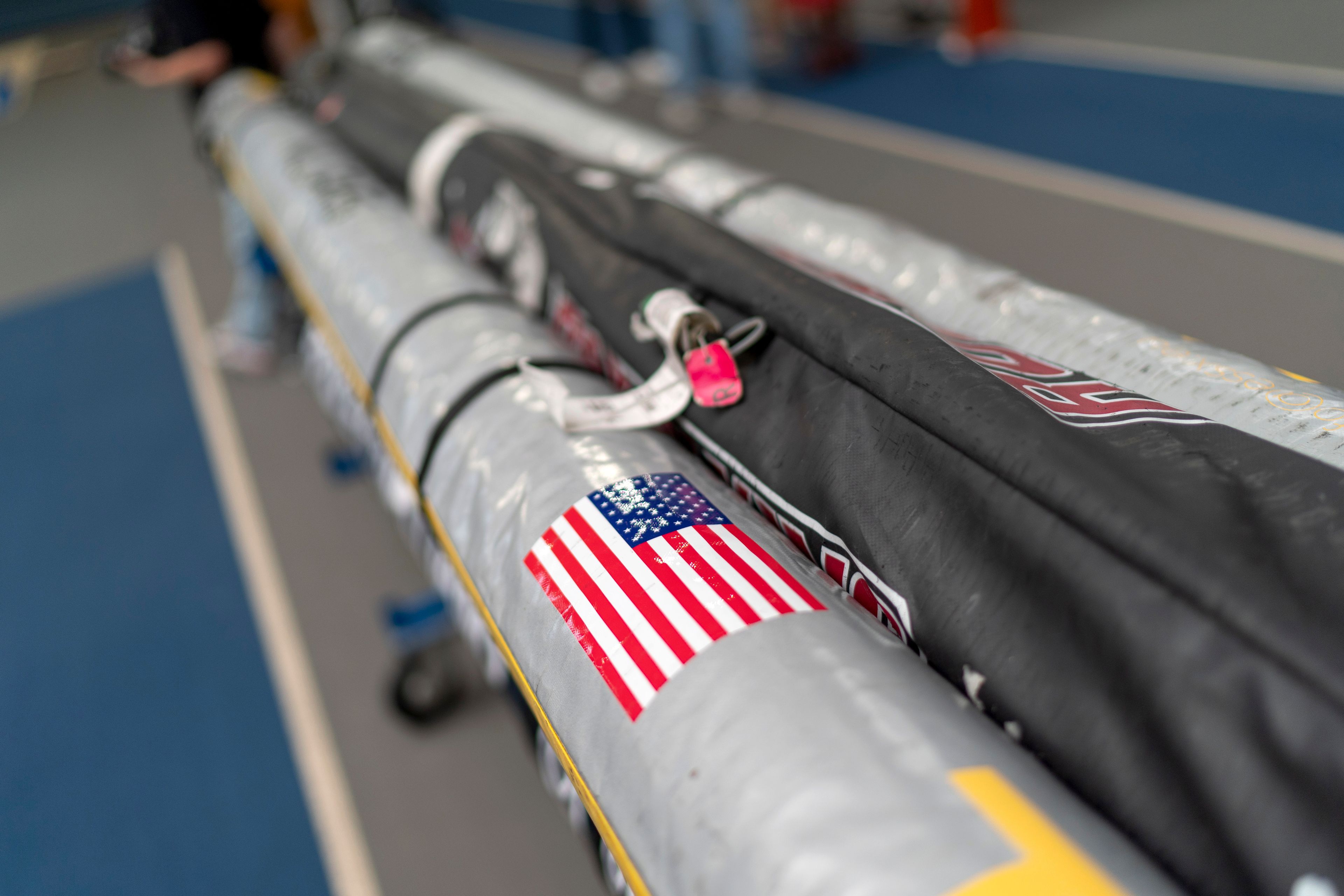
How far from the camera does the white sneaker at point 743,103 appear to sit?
4.25 m

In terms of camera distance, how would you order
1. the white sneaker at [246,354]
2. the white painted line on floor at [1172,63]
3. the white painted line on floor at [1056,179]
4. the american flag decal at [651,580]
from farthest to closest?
the white painted line on floor at [1172,63] → the white sneaker at [246,354] → the white painted line on floor at [1056,179] → the american flag decal at [651,580]

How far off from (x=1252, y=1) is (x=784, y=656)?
5.02m

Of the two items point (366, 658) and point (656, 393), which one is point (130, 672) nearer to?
point (366, 658)

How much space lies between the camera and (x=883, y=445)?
27.9 inches

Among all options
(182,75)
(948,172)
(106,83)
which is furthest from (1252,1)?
(106,83)

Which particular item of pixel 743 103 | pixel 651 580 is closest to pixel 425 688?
pixel 651 580

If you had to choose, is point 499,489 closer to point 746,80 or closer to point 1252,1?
point 746,80

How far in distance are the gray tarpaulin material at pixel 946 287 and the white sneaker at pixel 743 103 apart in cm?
239

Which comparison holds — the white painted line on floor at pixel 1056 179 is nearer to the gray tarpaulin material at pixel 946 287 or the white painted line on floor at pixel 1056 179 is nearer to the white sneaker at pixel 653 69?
the white sneaker at pixel 653 69

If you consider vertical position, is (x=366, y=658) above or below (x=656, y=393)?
below

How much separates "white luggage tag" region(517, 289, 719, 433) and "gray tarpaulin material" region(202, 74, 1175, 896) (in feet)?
0.07

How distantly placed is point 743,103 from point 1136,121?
1.88 m

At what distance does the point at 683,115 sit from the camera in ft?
14.3


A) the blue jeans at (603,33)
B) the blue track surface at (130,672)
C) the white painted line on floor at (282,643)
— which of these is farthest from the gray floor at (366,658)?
the blue jeans at (603,33)
